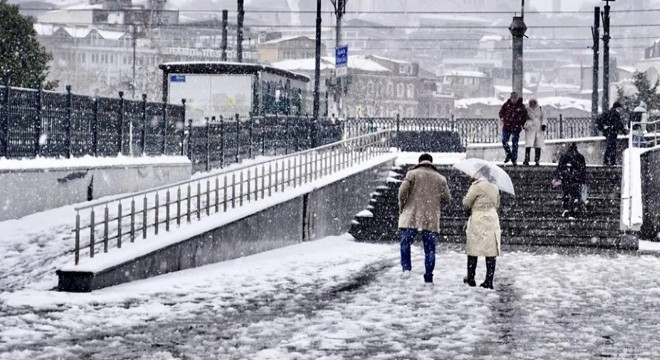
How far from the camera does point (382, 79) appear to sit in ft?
414

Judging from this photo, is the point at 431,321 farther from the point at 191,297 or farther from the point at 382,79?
the point at 382,79

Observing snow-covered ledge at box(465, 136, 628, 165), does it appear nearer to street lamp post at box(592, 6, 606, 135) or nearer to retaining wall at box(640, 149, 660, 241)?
retaining wall at box(640, 149, 660, 241)

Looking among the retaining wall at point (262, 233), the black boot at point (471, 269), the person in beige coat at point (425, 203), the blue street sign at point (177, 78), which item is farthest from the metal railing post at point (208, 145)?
the black boot at point (471, 269)

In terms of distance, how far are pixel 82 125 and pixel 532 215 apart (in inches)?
375

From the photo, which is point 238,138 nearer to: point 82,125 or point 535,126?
point 82,125

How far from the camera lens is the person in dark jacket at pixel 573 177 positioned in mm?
21594

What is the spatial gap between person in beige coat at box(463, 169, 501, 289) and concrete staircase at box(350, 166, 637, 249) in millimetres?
7528

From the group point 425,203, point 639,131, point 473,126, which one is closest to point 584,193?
point 639,131

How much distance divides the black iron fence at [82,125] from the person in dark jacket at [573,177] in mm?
9601

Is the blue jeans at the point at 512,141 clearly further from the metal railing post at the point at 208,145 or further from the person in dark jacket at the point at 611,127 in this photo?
the metal railing post at the point at 208,145

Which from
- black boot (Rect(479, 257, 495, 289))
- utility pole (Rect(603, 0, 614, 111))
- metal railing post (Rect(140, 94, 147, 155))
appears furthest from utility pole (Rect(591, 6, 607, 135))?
black boot (Rect(479, 257, 495, 289))

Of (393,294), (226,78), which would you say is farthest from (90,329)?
(226,78)

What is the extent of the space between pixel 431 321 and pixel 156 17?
13235cm

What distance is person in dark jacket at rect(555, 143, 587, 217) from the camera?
70.8 ft
